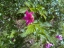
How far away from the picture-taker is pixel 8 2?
156cm

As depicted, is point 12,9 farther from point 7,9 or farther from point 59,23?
point 59,23

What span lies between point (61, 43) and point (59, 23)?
0.18 meters

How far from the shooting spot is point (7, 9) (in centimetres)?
156

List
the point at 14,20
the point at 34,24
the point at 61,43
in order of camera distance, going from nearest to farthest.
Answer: the point at 34,24
the point at 14,20
the point at 61,43

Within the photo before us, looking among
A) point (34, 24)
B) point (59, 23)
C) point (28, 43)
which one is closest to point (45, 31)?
point (34, 24)

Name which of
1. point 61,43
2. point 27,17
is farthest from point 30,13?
point 61,43

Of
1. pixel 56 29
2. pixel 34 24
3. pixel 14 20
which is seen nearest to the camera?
pixel 34 24

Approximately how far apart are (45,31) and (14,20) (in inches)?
11.7

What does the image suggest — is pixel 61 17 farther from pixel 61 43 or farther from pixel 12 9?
pixel 12 9

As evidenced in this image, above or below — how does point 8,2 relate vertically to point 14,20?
above

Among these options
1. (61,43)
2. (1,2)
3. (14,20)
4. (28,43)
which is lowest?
(61,43)

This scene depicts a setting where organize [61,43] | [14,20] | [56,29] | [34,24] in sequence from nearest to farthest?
1. [34,24]
2. [14,20]
3. [56,29]
4. [61,43]

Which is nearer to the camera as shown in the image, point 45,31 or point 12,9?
point 45,31

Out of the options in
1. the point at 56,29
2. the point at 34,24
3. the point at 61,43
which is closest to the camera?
the point at 34,24
